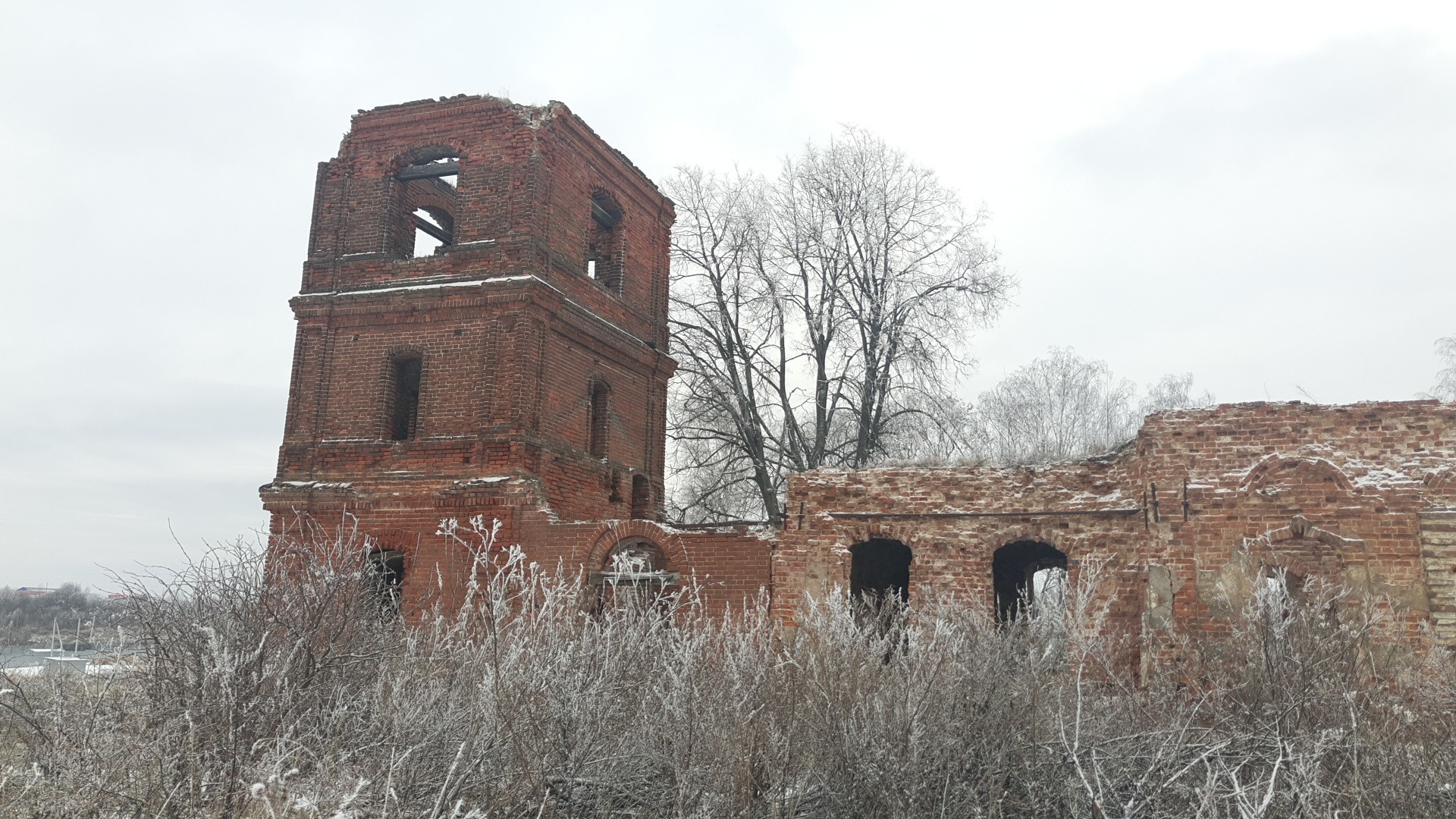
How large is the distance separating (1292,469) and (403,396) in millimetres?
11969

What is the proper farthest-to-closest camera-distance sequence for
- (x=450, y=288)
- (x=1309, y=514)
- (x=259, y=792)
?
(x=450, y=288) < (x=1309, y=514) < (x=259, y=792)

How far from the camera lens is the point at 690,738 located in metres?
5.30

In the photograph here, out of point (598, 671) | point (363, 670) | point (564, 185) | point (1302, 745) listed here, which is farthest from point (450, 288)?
point (1302, 745)

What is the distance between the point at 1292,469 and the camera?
403 inches

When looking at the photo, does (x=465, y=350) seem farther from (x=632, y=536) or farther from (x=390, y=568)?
(x=632, y=536)

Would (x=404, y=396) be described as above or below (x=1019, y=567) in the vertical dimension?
above

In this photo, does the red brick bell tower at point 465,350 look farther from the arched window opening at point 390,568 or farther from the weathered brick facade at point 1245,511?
the weathered brick facade at point 1245,511

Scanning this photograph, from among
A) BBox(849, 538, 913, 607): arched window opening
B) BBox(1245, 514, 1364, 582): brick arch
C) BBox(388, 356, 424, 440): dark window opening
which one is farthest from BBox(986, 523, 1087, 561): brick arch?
BBox(388, 356, 424, 440): dark window opening

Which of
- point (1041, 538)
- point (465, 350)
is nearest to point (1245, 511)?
point (1041, 538)

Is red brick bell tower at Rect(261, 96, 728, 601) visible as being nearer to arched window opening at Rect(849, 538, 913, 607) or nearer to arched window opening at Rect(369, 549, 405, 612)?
arched window opening at Rect(369, 549, 405, 612)

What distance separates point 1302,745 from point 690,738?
3.46 metres

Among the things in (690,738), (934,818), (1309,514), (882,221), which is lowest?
→ (934,818)

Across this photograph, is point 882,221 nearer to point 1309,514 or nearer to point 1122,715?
point 1309,514

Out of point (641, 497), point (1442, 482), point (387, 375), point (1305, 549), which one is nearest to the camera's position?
point (1442, 482)
